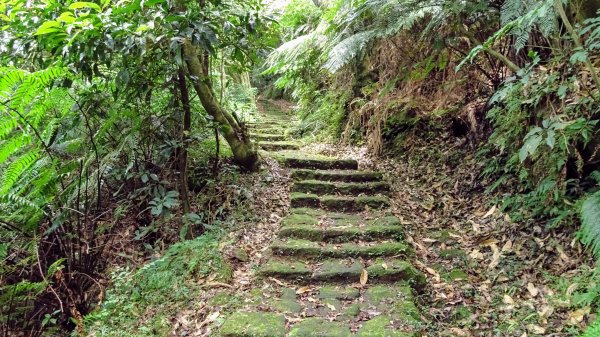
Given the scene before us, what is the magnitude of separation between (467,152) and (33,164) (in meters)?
4.71

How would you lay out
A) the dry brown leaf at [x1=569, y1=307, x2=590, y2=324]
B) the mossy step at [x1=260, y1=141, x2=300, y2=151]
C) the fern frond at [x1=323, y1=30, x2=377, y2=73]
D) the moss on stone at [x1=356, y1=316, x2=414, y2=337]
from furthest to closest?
the mossy step at [x1=260, y1=141, x2=300, y2=151]
the fern frond at [x1=323, y1=30, x2=377, y2=73]
the moss on stone at [x1=356, y1=316, x2=414, y2=337]
the dry brown leaf at [x1=569, y1=307, x2=590, y2=324]

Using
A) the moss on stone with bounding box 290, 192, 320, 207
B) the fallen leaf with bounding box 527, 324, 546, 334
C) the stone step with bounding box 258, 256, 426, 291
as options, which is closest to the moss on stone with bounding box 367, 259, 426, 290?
the stone step with bounding box 258, 256, 426, 291

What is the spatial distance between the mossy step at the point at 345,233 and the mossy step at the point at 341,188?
3.13 feet

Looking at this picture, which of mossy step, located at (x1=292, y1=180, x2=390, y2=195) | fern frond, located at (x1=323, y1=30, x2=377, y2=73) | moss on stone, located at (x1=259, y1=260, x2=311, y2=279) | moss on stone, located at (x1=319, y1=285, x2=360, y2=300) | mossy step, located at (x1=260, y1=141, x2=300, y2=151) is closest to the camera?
moss on stone, located at (x1=319, y1=285, x2=360, y2=300)

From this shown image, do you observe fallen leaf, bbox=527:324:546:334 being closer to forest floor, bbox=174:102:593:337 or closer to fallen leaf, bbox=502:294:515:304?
forest floor, bbox=174:102:593:337

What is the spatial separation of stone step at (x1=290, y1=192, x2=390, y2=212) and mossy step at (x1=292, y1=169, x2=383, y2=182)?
53 centimetres

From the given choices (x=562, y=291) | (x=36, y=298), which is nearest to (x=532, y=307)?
(x=562, y=291)

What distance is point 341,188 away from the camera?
4758mm

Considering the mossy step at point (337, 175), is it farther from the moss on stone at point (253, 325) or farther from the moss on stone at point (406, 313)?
the moss on stone at point (253, 325)

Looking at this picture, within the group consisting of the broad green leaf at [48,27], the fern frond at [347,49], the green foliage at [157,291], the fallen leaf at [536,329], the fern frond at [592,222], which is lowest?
the green foliage at [157,291]

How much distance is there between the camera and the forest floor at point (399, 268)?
8.73ft

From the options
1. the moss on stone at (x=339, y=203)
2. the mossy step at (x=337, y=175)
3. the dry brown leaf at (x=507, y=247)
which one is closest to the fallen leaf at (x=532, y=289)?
the dry brown leaf at (x=507, y=247)

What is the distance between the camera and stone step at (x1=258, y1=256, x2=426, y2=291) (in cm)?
319

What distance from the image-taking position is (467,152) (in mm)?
4648
